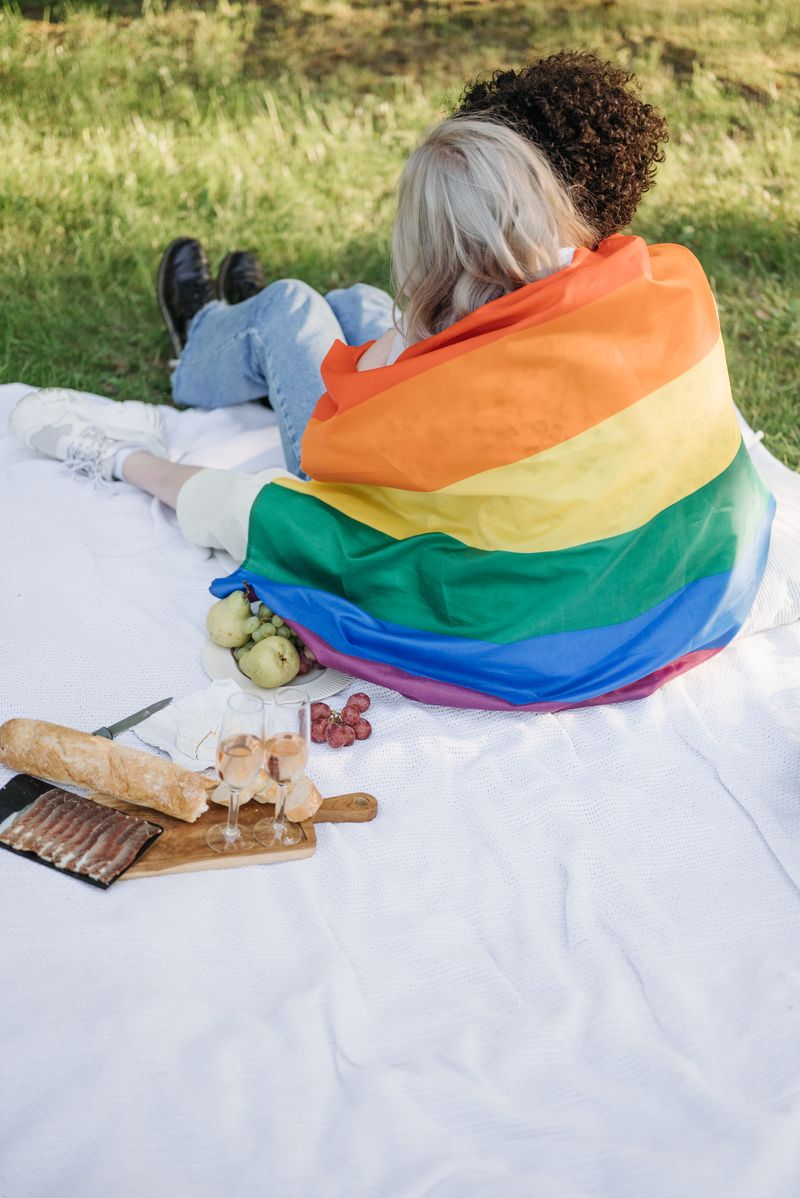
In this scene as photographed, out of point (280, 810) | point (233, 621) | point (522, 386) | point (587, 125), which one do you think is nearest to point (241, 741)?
point (280, 810)

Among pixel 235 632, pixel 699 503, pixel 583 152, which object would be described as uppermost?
A: pixel 583 152

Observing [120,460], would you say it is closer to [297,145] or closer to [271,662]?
[271,662]

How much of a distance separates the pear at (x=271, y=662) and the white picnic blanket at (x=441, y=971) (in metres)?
0.14

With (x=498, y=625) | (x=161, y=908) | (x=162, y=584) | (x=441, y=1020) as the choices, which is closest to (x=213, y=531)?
(x=162, y=584)

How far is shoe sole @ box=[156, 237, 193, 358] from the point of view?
396 centimetres

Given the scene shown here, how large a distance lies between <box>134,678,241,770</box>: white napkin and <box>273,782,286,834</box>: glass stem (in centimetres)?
25

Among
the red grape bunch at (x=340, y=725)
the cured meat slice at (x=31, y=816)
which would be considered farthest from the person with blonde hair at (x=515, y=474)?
the cured meat slice at (x=31, y=816)

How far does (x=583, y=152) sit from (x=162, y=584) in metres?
1.48

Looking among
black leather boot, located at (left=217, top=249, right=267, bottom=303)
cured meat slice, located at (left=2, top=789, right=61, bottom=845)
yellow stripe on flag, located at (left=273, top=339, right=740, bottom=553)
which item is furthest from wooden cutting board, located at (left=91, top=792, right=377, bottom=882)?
black leather boot, located at (left=217, top=249, right=267, bottom=303)

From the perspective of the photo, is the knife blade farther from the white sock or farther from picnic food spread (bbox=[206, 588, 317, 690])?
the white sock

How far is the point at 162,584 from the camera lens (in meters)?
2.91

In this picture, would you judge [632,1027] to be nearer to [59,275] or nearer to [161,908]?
[161,908]

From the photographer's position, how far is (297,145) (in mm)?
5117

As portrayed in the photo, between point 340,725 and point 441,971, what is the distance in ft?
2.11
